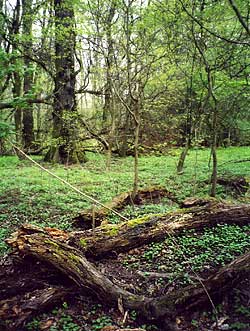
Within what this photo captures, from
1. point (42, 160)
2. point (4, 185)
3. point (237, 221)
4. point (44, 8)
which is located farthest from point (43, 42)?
point (237, 221)

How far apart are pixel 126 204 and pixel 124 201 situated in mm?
70

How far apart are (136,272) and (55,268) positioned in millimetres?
874

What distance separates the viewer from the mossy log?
371cm

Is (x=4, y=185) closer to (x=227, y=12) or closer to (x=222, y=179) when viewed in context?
(x=222, y=179)

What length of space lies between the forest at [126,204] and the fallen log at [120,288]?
1cm

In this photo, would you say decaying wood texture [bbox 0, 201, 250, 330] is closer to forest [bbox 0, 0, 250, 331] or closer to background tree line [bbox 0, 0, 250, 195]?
forest [bbox 0, 0, 250, 331]

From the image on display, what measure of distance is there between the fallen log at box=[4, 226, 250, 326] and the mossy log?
0.41m

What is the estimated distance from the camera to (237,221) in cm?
432

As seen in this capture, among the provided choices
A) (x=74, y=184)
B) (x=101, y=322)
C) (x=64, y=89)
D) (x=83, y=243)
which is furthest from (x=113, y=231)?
(x=64, y=89)

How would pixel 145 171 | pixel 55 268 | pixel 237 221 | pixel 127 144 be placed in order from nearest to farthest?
pixel 55 268, pixel 237 221, pixel 145 171, pixel 127 144

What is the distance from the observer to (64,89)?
10.8m

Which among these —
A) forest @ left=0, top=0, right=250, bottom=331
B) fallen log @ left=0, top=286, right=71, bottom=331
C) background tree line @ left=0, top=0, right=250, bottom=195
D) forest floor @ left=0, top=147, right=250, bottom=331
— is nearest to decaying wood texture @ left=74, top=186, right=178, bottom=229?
forest @ left=0, top=0, right=250, bottom=331

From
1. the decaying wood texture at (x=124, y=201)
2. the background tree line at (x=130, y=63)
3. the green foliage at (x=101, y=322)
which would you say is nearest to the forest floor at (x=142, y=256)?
the green foliage at (x=101, y=322)

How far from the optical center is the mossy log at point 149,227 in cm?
371
